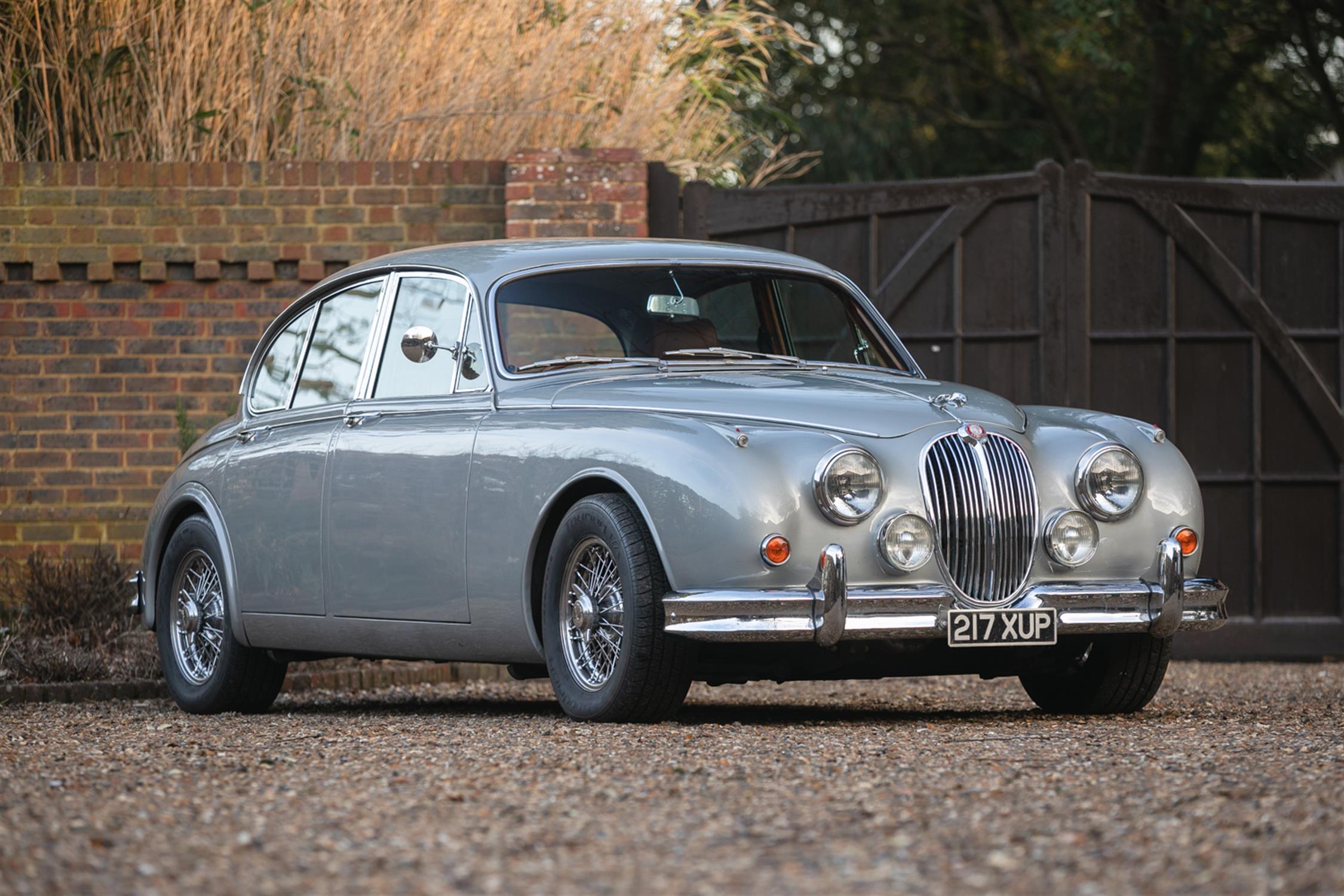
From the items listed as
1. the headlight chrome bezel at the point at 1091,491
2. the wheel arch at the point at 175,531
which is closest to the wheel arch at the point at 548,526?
the headlight chrome bezel at the point at 1091,491

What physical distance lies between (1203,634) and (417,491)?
523 centimetres

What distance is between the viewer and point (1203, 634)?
10.2m

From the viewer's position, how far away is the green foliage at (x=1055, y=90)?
767 inches

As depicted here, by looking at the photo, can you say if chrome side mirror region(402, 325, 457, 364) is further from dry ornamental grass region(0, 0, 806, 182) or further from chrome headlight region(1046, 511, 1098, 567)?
dry ornamental grass region(0, 0, 806, 182)

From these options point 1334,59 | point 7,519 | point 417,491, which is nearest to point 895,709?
point 417,491

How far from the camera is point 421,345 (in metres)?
6.70

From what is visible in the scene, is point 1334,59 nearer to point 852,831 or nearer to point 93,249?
point 93,249

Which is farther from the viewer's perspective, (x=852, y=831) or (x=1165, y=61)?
(x=1165, y=61)

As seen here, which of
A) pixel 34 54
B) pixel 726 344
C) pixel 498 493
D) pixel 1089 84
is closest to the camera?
pixel 498 493

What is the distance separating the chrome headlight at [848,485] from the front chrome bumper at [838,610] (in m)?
0.13

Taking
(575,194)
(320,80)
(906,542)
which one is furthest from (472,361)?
(320,80)

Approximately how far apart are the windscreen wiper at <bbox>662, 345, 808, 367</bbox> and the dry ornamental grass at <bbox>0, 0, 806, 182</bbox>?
4.38 m

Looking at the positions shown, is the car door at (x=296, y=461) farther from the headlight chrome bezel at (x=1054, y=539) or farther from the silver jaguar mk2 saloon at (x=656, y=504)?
the headlight chrome bezel at (x=1054, y=539)

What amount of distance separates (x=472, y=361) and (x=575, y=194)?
10.9 ft
